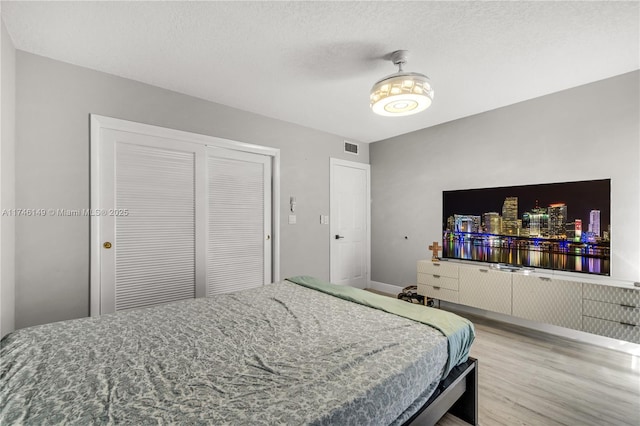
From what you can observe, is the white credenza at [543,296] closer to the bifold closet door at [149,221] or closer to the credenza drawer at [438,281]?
the credenza drawer at [438,281]

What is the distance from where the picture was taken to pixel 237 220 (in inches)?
128

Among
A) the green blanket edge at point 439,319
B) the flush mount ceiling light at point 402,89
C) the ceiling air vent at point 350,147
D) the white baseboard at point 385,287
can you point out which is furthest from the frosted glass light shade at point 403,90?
the white baseboard at point 385,287

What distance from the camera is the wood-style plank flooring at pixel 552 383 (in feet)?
5.66

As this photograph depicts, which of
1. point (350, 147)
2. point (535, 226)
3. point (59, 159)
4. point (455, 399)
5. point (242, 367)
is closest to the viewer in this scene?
point (242, 367)

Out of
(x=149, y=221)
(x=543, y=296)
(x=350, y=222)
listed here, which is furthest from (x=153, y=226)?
(x=543, y=296)

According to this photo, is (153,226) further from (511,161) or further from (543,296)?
(511,161)

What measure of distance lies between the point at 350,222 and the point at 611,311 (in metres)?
3.01

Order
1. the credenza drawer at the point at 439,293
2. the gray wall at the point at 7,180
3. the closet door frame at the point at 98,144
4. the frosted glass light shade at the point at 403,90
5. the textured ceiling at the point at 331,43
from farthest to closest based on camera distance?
the credenza drawer at the point at 439,293 → the closet door frame at the point at 98,144 → the frosted glass light shade at the point at 403,90 → the gray wall at the point at 7,180 → the textured ceiling at the point at 331,43

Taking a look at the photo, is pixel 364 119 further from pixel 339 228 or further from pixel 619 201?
pixel 619 201

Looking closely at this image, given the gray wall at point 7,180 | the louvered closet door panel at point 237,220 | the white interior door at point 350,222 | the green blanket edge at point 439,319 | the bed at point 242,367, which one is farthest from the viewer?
the white interior door at point 350,222

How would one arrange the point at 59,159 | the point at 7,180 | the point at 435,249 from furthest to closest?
the point at 435,249, the point at 59,159, the point at 7,180

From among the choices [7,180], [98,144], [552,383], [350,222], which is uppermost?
[98,144]

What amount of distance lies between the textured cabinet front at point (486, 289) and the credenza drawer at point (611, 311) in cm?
59

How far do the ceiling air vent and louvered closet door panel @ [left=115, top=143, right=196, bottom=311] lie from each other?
7.81 feet
